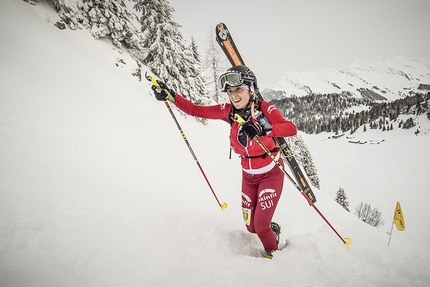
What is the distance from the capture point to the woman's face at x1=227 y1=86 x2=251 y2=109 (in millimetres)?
3529

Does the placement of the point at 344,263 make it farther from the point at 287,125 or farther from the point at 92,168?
the point at 92,168

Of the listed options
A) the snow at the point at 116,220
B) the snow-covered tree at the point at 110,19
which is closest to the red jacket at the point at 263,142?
the snow at the point at 116,220

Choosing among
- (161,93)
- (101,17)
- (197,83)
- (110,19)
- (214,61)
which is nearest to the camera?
(161,93)

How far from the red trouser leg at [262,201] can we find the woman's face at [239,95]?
133 centimetres

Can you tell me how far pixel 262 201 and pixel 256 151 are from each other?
2.84 ft

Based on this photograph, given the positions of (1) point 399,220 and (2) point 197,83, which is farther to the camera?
(2) point 197,83

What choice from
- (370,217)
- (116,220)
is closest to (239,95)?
(116,220)

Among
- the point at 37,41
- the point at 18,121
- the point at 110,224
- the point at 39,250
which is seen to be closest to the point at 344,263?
the point at 110,224

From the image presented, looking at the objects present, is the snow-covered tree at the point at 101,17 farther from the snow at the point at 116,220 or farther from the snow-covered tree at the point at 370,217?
the snow-covered tree at the point at 370,217

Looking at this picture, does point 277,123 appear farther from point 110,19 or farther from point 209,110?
point 110,19

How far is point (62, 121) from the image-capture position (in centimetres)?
504

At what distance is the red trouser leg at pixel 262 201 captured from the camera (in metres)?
3.32

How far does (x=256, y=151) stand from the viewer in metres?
3.45

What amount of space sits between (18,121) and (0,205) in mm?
2758
